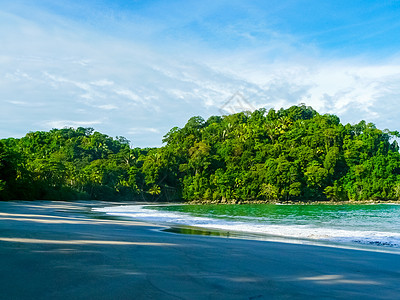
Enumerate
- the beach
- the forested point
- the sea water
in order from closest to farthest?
the beach
the sea water
the forested point

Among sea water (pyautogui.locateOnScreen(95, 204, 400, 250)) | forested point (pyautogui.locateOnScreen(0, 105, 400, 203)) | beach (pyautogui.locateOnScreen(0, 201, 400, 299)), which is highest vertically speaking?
forested point (pyautogui.locateOnScreen(0, 105, 400, 203))

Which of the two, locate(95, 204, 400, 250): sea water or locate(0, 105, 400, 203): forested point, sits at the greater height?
locate(0, 105, 400, 203): forested point

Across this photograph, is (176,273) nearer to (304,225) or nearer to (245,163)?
(304,225)

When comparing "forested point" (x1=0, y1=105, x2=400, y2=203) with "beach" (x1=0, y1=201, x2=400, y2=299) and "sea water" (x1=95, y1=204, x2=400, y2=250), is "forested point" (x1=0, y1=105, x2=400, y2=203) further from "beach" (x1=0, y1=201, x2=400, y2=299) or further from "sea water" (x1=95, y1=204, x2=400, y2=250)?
"beach" (x1=0, y1=201, x2=400, y2=299)

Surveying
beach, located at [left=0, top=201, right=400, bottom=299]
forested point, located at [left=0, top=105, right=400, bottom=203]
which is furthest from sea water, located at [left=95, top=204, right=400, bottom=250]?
forested point, located at [left=0, top=105, right=400, bottom=203]

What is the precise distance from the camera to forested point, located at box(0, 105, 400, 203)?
232 feet

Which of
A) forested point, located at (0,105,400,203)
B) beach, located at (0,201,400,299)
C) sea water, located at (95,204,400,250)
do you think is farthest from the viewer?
forested point, located at (0,105,400,203)

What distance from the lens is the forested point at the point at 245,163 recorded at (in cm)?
7081

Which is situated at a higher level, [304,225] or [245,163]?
[245,163]

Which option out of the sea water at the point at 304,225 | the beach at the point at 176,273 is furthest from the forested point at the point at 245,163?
the beach at the point at 176,273

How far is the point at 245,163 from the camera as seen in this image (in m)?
80.4

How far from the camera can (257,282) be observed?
401 cm

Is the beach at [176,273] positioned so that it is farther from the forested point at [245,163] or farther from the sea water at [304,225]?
the forested point at [245,163]

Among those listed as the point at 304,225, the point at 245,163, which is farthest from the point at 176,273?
the point at 245,163
